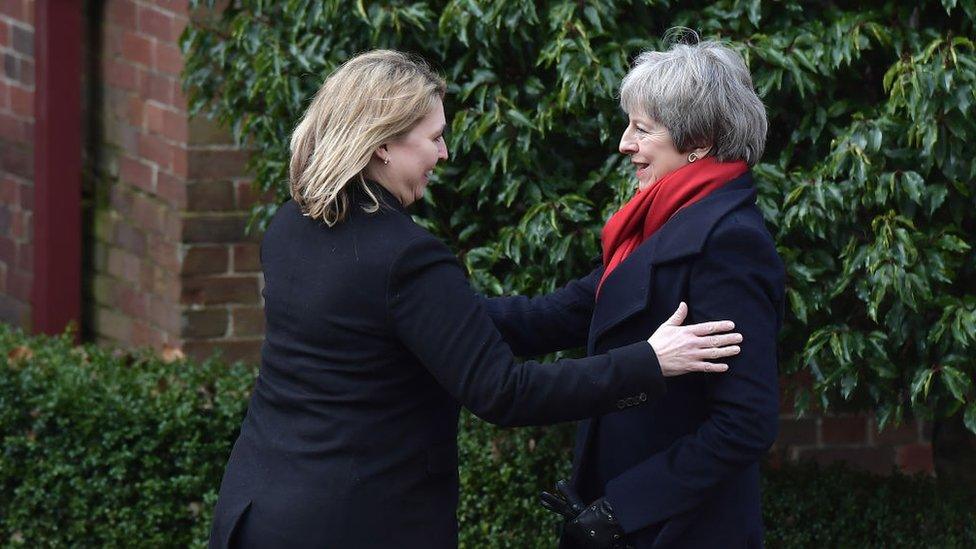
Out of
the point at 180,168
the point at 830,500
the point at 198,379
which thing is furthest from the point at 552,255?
the point at 180,168

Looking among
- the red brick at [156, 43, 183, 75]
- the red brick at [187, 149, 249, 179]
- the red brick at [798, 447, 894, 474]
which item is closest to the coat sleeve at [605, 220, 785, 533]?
the red brick at [798, 447, 894, 474]

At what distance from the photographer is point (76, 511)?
16.2ft

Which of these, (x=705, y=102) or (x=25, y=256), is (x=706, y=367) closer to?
(x=705, y=102)

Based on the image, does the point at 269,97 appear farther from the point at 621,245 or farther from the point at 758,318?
the point at 758,318

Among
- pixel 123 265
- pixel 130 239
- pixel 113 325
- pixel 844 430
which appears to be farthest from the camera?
pixel 113 325

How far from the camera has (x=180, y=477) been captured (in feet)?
16.1

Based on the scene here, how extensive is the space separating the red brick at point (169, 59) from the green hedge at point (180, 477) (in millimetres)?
1420

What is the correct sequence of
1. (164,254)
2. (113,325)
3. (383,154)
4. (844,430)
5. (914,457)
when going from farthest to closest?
(113,325) < (164,254) < (914,457) < (844,430) < (383,154)

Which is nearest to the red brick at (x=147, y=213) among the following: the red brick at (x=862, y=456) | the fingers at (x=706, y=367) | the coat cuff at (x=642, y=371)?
the red brick at (x=862, y=456)

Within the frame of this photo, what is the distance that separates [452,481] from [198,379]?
2.16 metres

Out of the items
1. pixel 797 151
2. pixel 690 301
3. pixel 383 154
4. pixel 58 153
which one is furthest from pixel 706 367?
pixel 58 153

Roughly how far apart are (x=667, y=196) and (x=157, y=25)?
11.9 ft

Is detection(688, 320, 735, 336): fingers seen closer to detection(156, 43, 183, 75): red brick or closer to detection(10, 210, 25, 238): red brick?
detection(156, 43, 183, 75): red brick

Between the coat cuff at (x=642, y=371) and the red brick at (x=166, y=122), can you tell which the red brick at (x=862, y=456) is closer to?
the red brick at (x=166, y=122)
